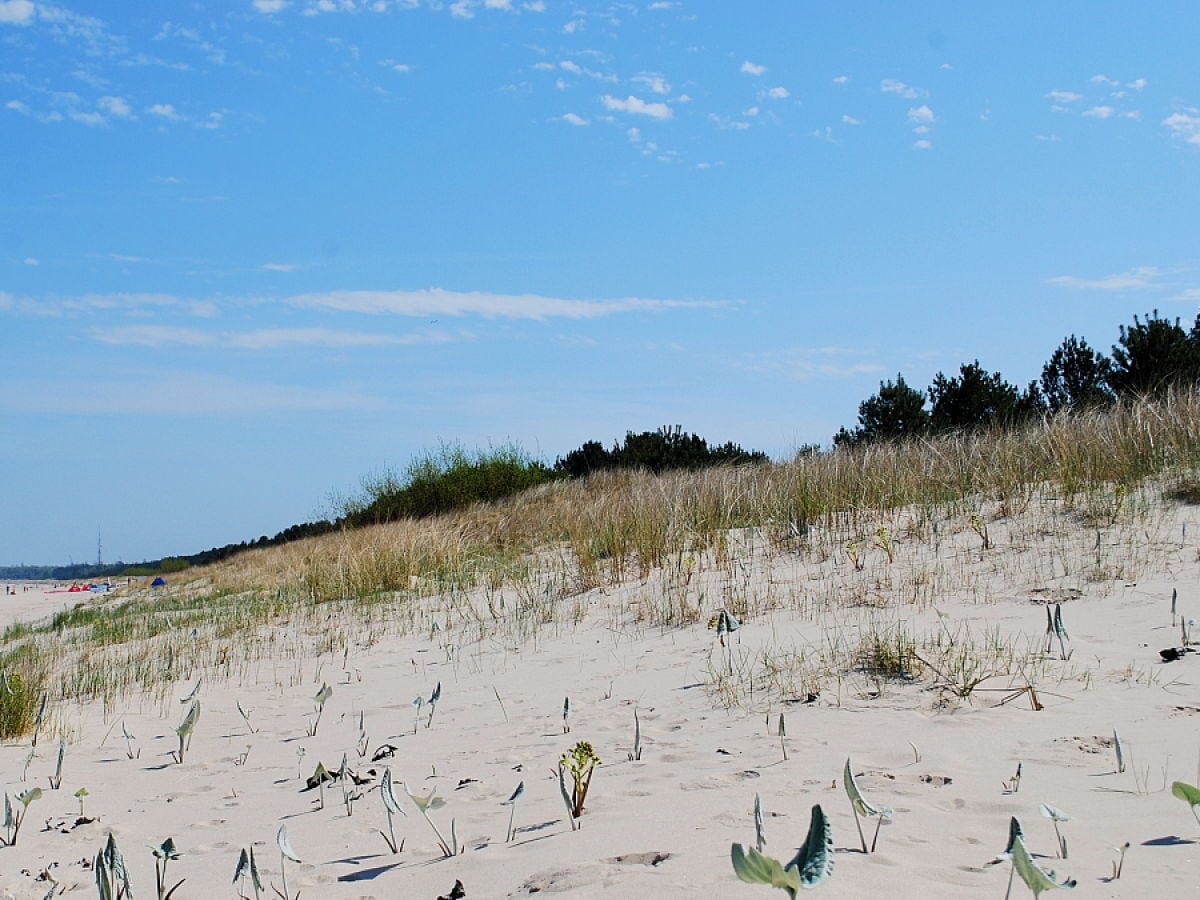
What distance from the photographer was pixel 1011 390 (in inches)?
709

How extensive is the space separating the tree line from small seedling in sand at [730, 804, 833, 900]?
559 inches

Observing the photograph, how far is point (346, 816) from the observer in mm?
3350

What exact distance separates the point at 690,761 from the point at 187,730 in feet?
8.30

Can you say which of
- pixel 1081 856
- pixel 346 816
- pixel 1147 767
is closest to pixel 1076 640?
pixel 1147 767

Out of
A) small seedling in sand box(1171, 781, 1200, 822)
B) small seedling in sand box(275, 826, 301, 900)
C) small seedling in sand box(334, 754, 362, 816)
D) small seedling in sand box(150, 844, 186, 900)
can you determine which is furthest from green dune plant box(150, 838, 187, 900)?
small seedling in sand box(1171, 781, 1200, 822)

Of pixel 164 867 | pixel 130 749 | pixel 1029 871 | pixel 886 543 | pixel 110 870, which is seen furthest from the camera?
pixel 886 543

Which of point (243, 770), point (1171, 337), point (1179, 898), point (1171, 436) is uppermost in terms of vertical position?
point (1171, 337)

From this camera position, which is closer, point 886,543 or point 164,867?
point 164,867

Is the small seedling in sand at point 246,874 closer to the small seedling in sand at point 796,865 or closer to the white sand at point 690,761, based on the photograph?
the white sand at point 690,761

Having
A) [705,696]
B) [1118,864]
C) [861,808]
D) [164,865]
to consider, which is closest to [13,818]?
[164,865]

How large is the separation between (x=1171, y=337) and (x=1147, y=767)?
1431 centimetres

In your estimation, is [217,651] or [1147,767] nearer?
[1147,767]

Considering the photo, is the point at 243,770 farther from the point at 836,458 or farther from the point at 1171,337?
the point at 1171,337

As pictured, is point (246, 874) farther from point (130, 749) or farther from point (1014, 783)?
point (130, 749)
